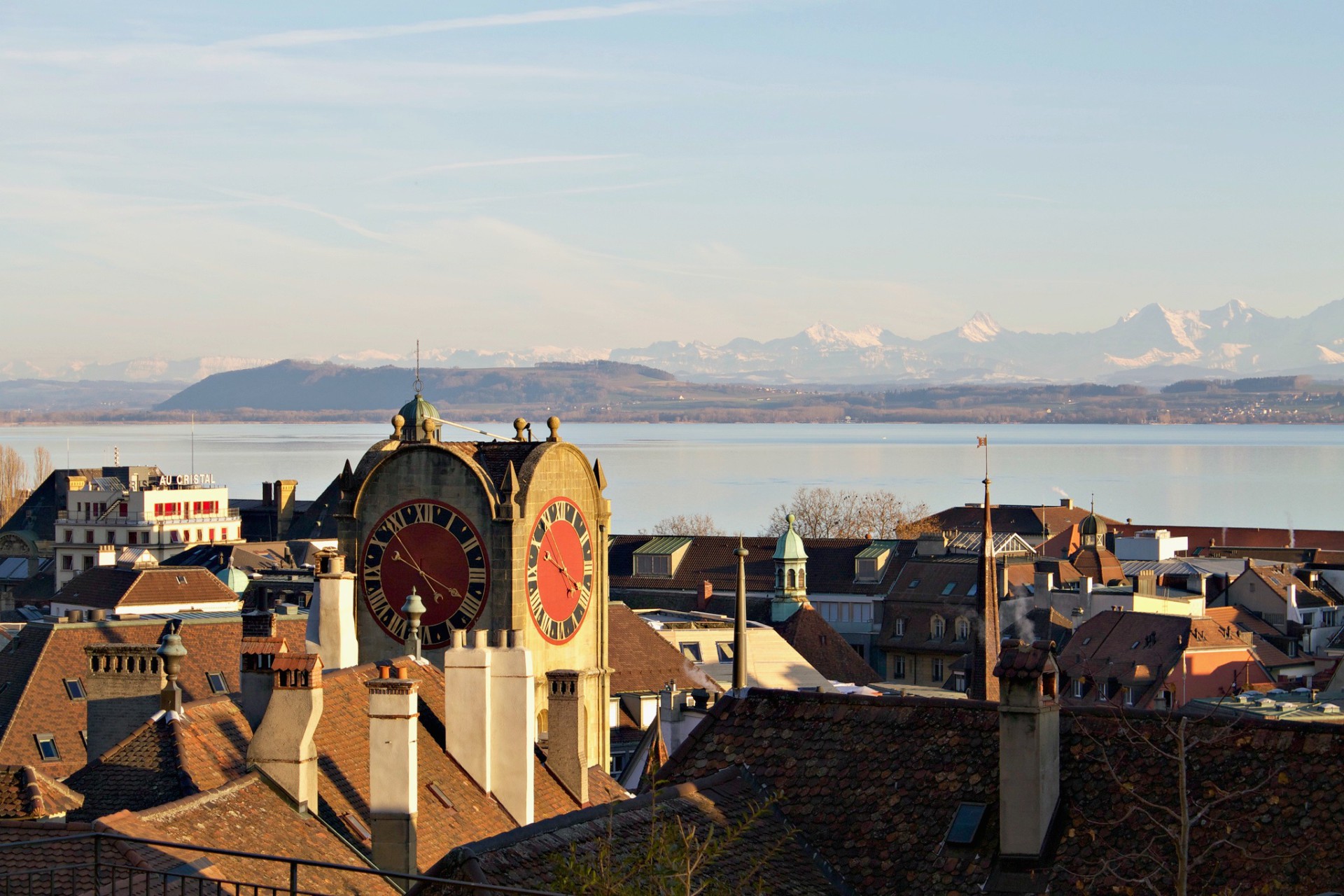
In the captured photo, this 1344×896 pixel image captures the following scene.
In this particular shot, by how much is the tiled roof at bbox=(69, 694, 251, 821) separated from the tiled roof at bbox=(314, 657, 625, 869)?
1049 millimetres

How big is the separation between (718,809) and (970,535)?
132047 millimetres

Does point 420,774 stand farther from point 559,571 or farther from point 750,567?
point 750,567

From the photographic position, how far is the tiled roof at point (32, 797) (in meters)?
23.0

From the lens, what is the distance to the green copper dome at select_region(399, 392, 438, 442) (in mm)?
37781

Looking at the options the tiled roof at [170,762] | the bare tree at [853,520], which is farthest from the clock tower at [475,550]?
the bare tree at [853,520]

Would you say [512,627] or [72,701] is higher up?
[512,627]

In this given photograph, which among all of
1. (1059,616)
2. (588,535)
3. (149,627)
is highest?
(588,535)

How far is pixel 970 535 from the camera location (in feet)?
496

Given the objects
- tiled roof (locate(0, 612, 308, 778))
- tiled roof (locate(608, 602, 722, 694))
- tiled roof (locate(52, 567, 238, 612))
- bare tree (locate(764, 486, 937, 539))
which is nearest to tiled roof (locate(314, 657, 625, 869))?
tiled roof (locate(0, 612, 308, 778))

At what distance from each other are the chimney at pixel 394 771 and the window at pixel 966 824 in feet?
19.1

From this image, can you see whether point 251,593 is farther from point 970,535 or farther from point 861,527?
point 861,527

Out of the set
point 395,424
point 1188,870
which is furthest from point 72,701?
point 1188,870

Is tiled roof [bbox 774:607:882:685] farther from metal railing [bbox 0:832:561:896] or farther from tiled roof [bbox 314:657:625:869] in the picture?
metal railing [bbox 0:832:561:896]

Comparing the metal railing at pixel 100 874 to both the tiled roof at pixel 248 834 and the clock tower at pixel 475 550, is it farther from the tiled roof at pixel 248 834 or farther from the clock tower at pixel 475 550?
the clock tower at pixel 475 550
